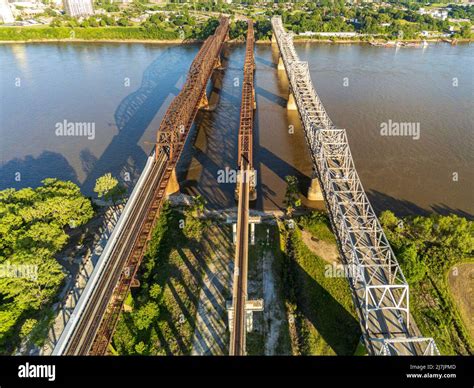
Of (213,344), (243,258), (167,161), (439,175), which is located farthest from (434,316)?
(167,161)

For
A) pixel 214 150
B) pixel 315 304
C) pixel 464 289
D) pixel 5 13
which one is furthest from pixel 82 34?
pixel 464 289

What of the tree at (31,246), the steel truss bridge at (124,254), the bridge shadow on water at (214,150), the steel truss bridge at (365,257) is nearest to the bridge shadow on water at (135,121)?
the bridge shadow on water at (214,150)

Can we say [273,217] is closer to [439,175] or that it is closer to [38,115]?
[439,175]

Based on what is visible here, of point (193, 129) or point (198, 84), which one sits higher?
point (198, 84)

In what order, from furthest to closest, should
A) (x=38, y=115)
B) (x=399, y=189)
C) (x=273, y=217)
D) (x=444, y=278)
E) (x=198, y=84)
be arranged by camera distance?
(x=38, y=115) < (x=198, y=84) < (x=399, y=189) < (x=273, y=217) < (x=444, y=278)

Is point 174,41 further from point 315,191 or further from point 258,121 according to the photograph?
point 315,191

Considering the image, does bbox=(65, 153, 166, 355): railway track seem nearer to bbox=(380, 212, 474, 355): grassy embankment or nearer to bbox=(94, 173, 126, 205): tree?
bbox=(94, 173, 126, 205): tree
